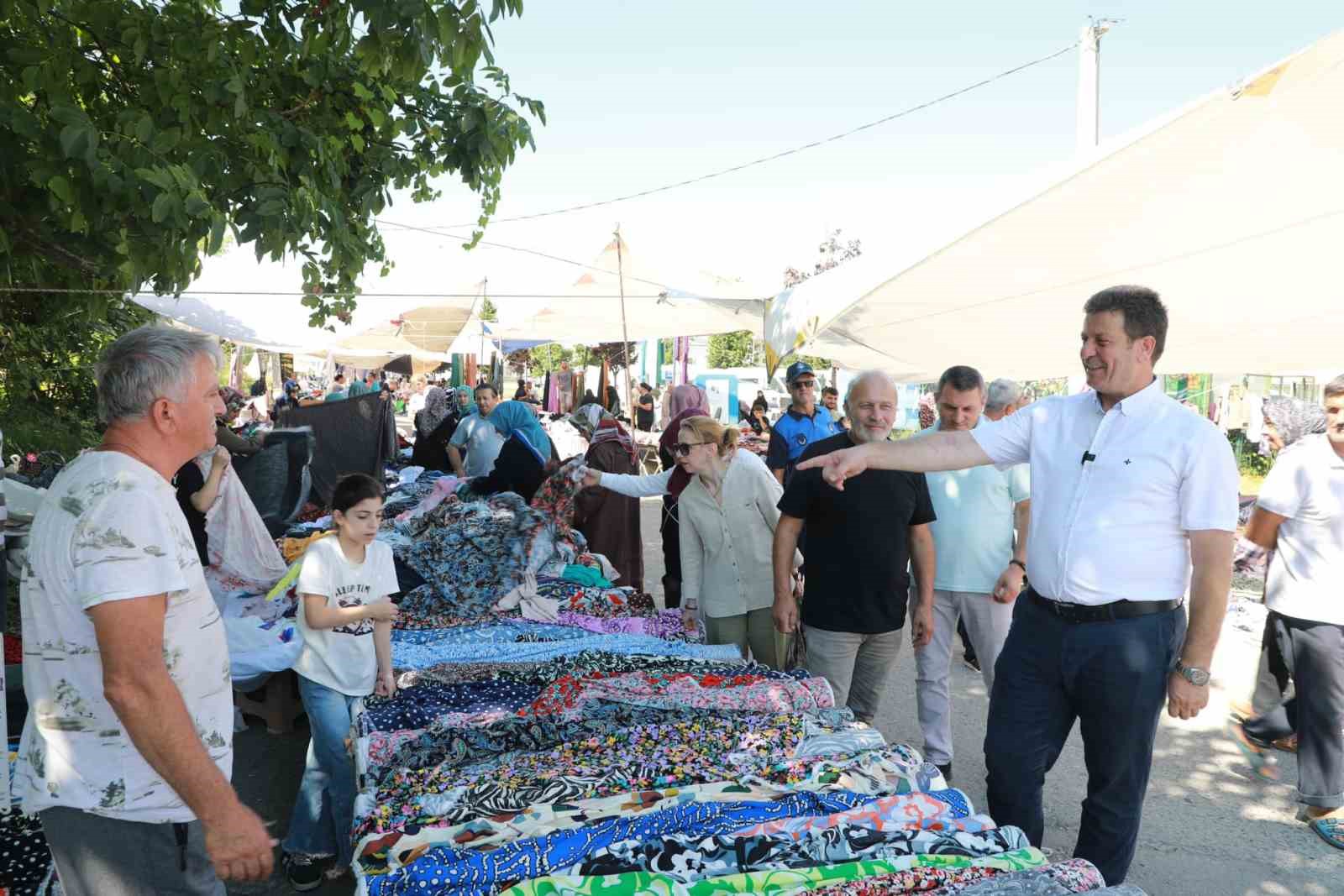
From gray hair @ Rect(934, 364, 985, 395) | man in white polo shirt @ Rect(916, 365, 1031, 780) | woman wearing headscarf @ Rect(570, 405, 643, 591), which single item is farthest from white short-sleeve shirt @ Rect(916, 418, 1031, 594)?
woman wearing headscarf @ Rect(570, 405, 643, 591)

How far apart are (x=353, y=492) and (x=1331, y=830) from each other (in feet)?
14.4

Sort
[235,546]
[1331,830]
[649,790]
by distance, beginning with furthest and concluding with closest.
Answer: [235,546] → [1331,830] → [649,790]

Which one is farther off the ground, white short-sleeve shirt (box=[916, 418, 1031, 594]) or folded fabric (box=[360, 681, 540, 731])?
white short-sleeve shirt (box=[916, 418, 1031, 594])

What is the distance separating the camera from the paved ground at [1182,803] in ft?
11.6

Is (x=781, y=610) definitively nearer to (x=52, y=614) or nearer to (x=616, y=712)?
(x=616, y=712)

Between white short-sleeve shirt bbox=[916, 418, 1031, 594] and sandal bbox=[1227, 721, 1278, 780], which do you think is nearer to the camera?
white short-sleeve shirt bbox=[916, 418, 1031, 594]

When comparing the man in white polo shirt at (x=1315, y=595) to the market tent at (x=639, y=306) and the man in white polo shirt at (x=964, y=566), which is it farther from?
the market tent at (x=639, y=306)

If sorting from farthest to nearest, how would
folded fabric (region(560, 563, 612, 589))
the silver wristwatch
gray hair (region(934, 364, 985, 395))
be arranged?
1. folded fabric (region(560, 563, 612, 589))
2. gray hair (region(934, 364, 985, 395))
3. the silver wristwatch

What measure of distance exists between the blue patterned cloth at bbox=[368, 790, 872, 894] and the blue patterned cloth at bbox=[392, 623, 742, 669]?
1.50m

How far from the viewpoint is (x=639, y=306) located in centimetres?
1312

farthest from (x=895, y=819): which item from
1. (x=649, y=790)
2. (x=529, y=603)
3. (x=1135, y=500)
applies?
(x=529, y=603)

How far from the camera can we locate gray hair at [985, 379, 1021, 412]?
5512mm

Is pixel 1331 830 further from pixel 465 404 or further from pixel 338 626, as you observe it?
pixel 465 404

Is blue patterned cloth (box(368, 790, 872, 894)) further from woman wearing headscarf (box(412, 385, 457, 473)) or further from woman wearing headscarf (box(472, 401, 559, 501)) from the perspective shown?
woman wearing headscarf (box(412, 385, 457, 473))
